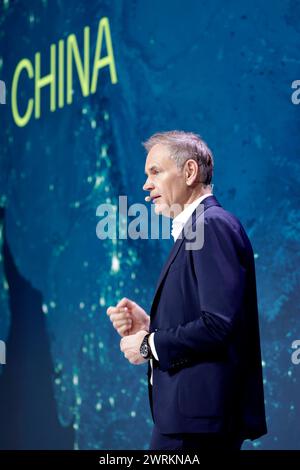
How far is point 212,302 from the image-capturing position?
151cm

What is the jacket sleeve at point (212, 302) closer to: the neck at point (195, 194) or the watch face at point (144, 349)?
the watch face at point (144, 349)

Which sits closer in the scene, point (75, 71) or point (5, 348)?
point (75, 71)

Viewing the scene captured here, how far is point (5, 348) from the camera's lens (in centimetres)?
380

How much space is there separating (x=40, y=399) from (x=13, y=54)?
6.27ft

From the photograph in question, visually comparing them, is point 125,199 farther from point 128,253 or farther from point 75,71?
point 75,71

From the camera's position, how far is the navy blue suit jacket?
1.52 metres

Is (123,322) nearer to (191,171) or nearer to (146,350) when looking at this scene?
(146,350)

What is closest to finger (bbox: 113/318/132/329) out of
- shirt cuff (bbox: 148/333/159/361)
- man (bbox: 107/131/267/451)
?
man (bbox: 107/131/267/451)

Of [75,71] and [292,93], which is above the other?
[75,71]

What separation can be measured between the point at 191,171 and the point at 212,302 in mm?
419

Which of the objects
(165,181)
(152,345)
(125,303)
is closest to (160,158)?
(165,181)

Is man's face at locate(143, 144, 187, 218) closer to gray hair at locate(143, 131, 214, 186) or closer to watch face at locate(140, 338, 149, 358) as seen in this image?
gray hair at locate(143, 131, 214, 186)

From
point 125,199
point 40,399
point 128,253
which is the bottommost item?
point 40,399
